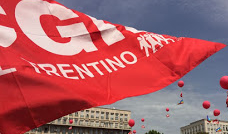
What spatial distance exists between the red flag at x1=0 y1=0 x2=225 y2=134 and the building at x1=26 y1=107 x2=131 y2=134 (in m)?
82.6

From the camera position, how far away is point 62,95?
3988mm

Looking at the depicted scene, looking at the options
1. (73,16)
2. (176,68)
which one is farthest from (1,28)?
(176,68)

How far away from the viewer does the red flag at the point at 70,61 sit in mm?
3697

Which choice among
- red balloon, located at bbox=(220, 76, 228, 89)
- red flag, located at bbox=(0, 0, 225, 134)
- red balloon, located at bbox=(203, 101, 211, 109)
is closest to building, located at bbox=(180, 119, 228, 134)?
red balloon, located at bbox=(203, 101, 211, 109)

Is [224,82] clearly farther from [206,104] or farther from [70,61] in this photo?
[206,104]

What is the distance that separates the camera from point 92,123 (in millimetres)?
90000

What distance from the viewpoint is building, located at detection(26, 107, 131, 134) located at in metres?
85.1

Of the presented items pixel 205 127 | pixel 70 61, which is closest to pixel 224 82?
pixel 70 61

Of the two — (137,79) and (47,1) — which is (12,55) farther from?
(137,79)

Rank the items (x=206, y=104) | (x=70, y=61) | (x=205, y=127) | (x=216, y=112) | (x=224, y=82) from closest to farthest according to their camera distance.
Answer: (x=70, y=61) → (x=224, y=82) → (x=206, y=104) → (x=216, y=112) → (x=205, y=127)

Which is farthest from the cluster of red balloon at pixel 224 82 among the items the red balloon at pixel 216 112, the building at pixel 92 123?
the building at pixel 92 123

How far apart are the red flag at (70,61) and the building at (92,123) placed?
82626 mm

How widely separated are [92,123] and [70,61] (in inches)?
3456

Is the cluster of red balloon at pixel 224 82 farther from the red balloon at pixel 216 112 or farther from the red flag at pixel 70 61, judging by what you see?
the red balloon at pixel 216 112
